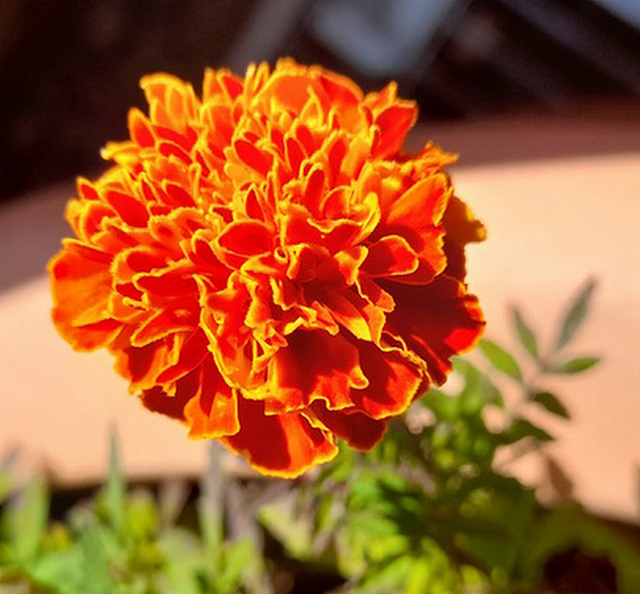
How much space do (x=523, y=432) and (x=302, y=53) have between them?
80 centimetres

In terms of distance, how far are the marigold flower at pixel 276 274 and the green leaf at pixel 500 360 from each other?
19 cm

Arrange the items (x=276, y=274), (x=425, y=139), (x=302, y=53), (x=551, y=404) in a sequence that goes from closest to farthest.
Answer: (x=276, y=274) < (x=551, y=404) < (x=425, y=139) < (x=302, y=53)

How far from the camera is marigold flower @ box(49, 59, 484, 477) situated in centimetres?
34

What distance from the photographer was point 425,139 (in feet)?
2.70

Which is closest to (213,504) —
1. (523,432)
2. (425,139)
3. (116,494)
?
(116,494)

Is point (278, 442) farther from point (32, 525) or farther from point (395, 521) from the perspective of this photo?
point (32, 525)

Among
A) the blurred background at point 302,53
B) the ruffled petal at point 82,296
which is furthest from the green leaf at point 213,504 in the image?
the blurred background at point 302,53

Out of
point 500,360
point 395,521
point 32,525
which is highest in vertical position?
point 500,360

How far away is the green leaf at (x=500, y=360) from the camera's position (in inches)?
22.3

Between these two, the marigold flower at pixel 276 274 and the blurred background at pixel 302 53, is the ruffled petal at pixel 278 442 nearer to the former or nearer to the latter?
the marigold flower at pixel 276 274

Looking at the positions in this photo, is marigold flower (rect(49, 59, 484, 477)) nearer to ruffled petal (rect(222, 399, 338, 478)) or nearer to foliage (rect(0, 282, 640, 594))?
ruffled petal (rect(222, 399, 338, 478))

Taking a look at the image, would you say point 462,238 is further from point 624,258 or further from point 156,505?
point 156,505

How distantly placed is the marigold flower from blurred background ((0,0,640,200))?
2.36 feet

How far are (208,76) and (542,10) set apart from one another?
79cm
